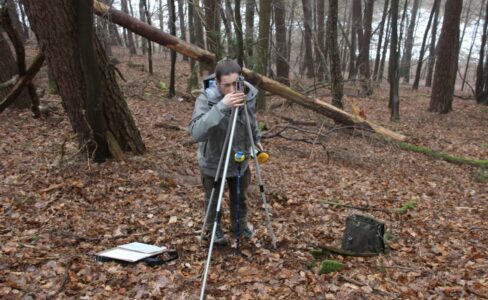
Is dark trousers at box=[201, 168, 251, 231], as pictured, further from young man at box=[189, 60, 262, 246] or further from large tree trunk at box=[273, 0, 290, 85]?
large tree trunk at box=[273, 0, 290, 85]

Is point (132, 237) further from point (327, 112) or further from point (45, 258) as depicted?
point (327, 112)

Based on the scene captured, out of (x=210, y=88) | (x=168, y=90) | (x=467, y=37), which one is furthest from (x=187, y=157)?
(x=467, y=37)

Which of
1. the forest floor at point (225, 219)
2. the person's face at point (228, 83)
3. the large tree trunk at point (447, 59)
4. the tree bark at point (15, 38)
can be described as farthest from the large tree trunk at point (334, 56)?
the person's face at point (228, 83)

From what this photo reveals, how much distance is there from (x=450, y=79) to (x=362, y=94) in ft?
15.8

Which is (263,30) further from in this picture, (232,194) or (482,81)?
(482,81)

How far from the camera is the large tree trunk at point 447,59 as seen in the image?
1552 centimetres

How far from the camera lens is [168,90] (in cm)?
1538

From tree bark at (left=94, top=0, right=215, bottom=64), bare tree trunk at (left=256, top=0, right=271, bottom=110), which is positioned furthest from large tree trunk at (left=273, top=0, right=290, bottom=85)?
tree bark at (left=94, top=0, right=215, bottom=64)

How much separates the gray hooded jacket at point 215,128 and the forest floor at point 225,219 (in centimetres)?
113

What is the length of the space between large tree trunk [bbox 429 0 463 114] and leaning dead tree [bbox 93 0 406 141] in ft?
20.4

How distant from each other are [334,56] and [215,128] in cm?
865

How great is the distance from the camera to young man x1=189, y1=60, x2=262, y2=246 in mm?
3994

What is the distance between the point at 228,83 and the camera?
415 centimetres

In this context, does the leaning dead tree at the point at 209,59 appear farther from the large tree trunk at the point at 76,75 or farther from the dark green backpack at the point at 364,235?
the dark green backpack at the point at 364,235
